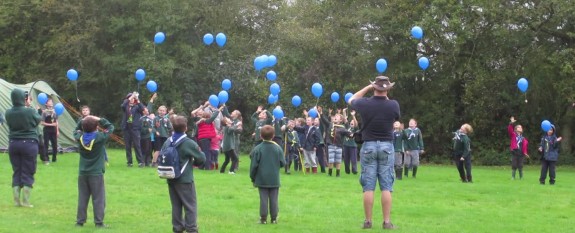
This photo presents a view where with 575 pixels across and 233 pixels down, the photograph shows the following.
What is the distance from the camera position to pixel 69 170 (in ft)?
61.5

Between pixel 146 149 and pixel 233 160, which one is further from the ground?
pixel 146 149

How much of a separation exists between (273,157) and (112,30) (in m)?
26.6

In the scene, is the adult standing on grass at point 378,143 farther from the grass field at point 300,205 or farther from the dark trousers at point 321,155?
the dark trousers at point 321,155

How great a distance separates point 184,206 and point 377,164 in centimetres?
251

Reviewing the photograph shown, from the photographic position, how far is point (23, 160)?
1194 cm

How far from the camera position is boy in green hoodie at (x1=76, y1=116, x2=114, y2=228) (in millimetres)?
10227

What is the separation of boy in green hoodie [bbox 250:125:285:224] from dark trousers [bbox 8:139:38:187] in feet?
11.5

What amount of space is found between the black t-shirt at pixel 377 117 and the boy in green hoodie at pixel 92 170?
339 cm

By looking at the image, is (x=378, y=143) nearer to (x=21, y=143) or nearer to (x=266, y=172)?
(x=266, y=172)

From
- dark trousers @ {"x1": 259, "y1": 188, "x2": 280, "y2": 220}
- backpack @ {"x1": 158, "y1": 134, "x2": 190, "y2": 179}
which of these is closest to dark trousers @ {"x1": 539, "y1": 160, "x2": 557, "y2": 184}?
dark trousers @ {"x1": 259, "y1": 188, "x2": 280, "y2": 220}

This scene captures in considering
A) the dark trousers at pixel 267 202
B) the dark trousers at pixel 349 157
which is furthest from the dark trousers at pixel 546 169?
the dark trousers at pixel 267 202

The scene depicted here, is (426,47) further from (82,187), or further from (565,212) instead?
(82,187)

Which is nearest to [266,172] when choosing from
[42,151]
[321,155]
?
[321,155]

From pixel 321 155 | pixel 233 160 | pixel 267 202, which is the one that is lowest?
pixel 267 202
